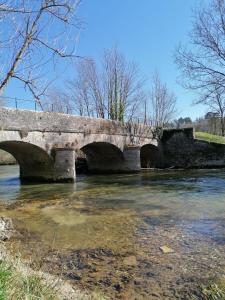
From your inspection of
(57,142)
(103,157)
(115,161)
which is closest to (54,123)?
(57,142)

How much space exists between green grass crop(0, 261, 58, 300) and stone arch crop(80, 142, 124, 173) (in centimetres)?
1874

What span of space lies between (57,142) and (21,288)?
14.0m

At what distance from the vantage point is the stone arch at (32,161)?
1656 centimetres

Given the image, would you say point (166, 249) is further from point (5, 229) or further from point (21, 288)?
point (21, 288)

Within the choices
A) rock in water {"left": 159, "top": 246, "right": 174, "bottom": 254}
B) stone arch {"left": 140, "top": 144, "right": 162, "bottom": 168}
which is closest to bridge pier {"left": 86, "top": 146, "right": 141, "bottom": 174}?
stone arch {"left": 140, "top": 144, "right": 162, "bottom": 168}

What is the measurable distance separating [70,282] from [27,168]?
47.0 ft

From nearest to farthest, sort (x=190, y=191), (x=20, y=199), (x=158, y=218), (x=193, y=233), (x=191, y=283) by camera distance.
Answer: (x=191, y=283) < (x=193, y=233) < (x=158, y=218) < (x=20, y=199) < (x=190, y=191)

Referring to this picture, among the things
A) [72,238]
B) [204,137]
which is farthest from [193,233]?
[204,137]

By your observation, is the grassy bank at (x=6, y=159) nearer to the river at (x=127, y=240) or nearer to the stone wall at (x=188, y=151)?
the stone wall at (x=188, y=151)

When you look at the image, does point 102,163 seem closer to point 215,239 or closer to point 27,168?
point 27,168

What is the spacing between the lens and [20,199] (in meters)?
12.4

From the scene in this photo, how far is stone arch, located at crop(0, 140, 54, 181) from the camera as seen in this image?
16562 millimetres

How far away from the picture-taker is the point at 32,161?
18.0m

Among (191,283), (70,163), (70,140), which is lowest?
(191,283)
